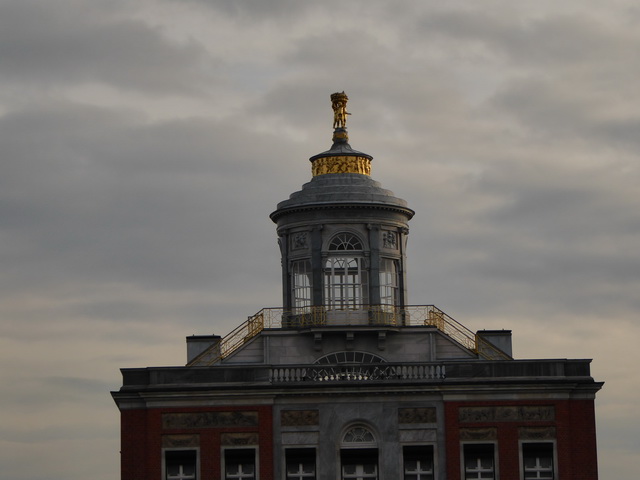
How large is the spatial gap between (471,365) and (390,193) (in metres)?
11.6

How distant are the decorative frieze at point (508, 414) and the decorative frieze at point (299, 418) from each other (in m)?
6.37

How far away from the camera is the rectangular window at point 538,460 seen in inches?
3607

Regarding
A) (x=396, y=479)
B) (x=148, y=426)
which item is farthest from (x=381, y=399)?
(x=148, y=426)

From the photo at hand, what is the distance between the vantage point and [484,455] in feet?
301

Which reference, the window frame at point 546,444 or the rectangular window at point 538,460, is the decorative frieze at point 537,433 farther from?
the rectangular window at point 538,460

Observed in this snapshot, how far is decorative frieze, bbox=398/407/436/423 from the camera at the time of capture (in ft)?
302

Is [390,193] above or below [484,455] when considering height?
above

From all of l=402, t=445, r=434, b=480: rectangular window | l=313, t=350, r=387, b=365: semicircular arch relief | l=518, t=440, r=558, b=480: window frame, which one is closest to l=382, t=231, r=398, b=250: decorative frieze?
l=313, t=350, r=387, b=365: semicircular arch relief

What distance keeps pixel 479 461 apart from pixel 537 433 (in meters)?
2.84

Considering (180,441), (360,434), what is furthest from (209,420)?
(360,434)

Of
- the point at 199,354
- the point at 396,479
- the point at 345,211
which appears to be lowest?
the point at 396,479

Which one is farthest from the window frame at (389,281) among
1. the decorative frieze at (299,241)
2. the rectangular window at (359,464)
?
the rectangular window at (359,464)

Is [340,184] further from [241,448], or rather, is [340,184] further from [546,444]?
[546,444]

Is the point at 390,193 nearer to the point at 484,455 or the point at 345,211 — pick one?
the point at 345,211
